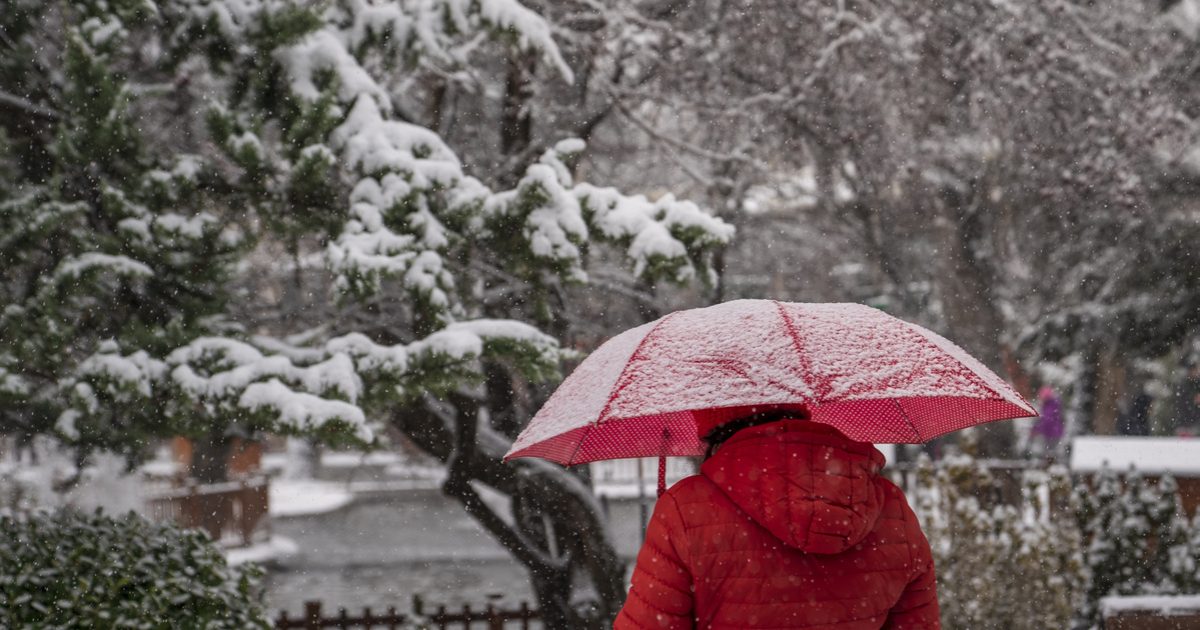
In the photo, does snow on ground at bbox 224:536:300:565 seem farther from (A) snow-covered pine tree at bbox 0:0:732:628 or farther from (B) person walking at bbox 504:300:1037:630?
(B) person walking at bbox 504:300:1037:630

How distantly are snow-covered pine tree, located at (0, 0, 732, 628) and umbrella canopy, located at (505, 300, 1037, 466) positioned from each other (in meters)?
2.91

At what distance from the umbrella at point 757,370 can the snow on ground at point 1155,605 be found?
11.0 feet

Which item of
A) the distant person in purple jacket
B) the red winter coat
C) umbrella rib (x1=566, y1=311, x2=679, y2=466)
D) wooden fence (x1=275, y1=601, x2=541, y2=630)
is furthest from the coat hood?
the distant person in purple jacket

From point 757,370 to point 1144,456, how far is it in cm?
779

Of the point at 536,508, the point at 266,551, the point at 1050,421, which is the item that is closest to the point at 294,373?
the point at 536,508

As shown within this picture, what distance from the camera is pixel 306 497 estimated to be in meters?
23.7

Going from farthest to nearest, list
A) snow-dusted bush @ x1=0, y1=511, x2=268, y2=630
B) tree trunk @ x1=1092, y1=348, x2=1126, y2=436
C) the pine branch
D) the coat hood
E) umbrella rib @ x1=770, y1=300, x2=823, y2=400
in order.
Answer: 1. tree trunk @ x1=1092, y1=348, x2=1126, y2=436
2. the pine branch
3. snow-dusted bush @ x1=0, y1=511, x2=268, y2=630
4. umbrella rib @ x1=770, y1=300, x2=823, y2=400
5. the coat hood

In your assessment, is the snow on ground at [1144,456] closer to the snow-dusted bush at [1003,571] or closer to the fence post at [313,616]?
the snow-dusted bush at [1003,571]

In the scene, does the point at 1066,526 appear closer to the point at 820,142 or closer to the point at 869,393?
the point at 820,142

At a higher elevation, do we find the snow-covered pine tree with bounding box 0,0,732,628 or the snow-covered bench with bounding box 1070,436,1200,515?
the snow-covered pine tree with bounding box 0,0,732,628

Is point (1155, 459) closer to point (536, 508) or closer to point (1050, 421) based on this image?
point (536, 508)

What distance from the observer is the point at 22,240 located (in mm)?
5934

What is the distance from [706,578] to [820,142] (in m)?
8.85

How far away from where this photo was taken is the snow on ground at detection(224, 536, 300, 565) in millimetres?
14892
